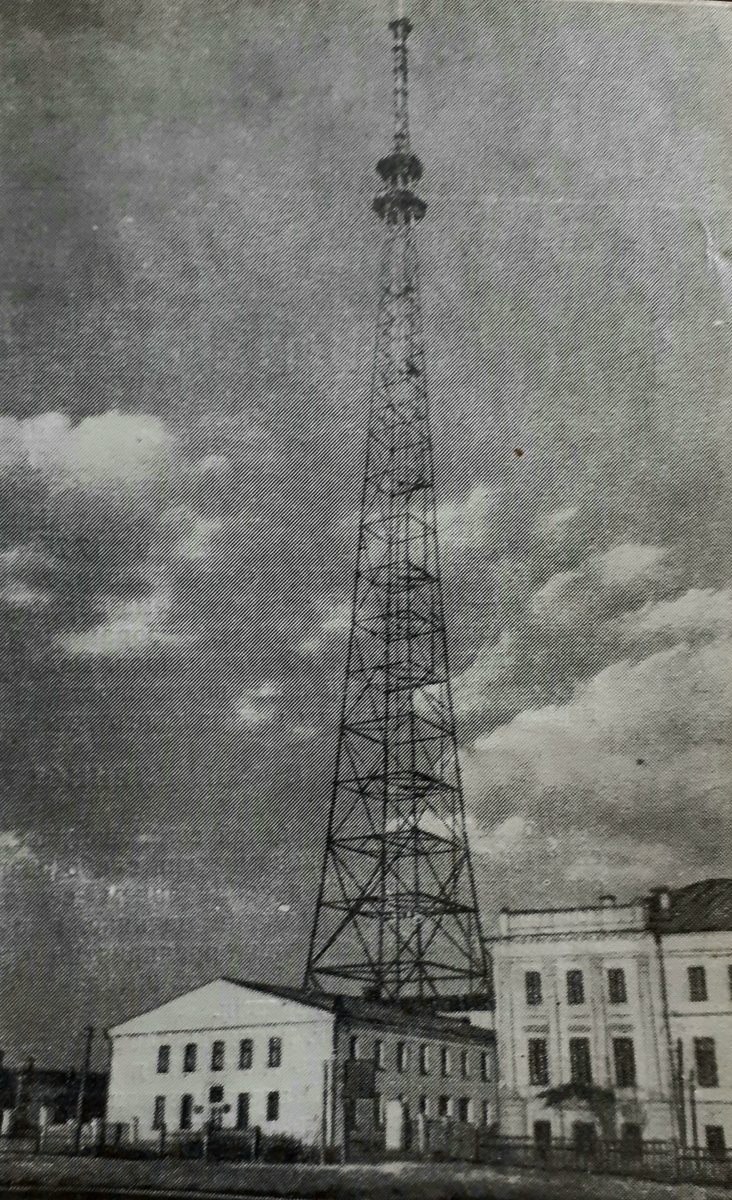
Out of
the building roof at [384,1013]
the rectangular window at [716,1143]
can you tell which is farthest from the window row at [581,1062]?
the rectangular window at [716,1143]

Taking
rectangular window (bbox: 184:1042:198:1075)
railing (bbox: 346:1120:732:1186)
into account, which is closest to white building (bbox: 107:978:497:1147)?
rectangular window (bbox: 184:1042:198:1075)

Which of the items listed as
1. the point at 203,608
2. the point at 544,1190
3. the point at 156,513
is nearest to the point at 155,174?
the point at 156,513

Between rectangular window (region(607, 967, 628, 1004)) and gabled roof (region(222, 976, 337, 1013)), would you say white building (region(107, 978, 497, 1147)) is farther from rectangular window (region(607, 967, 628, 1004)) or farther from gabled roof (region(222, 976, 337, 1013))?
rectangular window (region(607, 967, 628, 1004))

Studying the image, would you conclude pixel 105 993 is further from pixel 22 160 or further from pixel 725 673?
pixel 22 160

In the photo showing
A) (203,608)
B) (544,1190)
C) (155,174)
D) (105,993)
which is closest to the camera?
(544,1190)

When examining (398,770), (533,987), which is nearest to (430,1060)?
(533,987)
